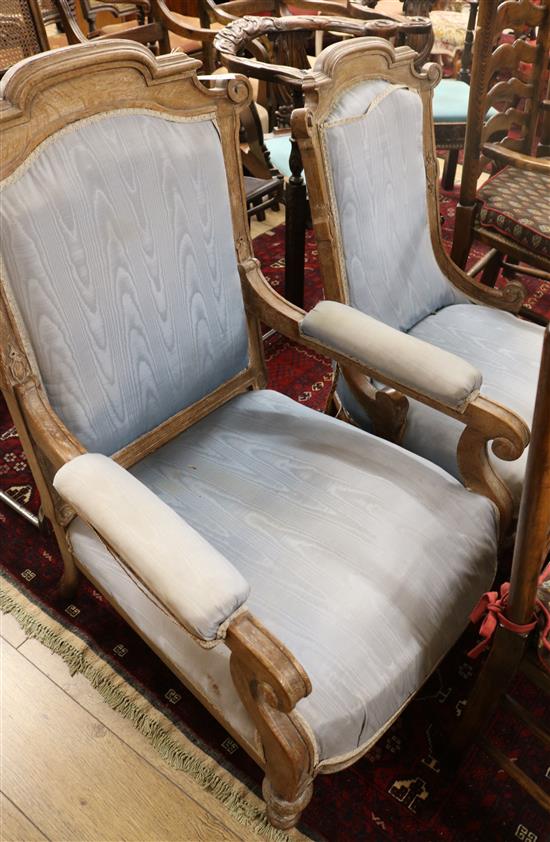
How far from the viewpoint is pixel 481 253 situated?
8.33 feet

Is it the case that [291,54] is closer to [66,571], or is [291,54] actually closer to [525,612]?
[66,571]

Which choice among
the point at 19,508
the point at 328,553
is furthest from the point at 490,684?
the point at 19,508

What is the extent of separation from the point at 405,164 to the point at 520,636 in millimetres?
928

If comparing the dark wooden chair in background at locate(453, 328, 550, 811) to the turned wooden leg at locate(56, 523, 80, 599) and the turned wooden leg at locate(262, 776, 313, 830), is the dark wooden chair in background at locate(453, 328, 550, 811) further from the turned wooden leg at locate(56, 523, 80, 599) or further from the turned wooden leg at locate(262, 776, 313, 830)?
the turned wooden leg at locate(56, 523, 80, 599)

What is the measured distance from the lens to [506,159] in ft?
5.61

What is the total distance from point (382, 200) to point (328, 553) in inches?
28.2

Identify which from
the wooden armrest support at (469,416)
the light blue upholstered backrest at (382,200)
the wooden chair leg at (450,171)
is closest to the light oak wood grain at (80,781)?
the wooden armrest support at (469,416)

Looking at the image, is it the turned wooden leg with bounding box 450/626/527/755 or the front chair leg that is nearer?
the front chair leg

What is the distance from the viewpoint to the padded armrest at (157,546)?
0.69 m

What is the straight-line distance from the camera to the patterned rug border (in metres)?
1.06

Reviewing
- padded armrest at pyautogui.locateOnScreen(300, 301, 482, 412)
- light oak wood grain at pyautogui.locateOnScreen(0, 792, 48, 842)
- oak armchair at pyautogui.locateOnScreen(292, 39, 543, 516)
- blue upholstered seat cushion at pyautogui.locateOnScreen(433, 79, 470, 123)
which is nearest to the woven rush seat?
oak armchair at pyautogui.locateOnScreen(292, 39, 543, 516)

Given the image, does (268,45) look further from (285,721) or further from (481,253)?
→ (285,721)

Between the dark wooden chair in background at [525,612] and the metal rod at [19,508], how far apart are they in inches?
38.2

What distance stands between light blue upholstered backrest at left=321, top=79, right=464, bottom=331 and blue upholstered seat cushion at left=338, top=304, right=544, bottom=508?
3.0 inches
